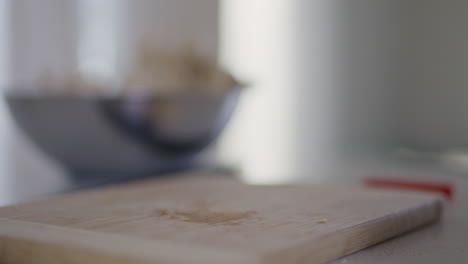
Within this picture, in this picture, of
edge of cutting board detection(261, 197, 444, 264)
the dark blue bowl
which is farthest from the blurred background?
edge of cutting board detection(261, 197, 444, 264)

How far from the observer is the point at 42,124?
1005 mm

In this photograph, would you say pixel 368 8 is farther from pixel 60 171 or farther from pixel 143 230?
pixel 143 230

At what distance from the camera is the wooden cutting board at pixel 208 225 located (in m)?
0.34

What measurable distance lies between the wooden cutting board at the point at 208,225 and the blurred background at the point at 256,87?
0.34m

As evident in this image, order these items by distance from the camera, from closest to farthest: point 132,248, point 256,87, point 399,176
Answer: point 132,248, point 399,176, point 256,87

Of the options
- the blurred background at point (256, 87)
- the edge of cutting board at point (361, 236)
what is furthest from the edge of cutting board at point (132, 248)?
the blurred background at point (256, 87)

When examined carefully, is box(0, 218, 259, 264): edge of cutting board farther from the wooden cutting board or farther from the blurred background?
the blurred background

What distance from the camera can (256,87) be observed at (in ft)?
5.48

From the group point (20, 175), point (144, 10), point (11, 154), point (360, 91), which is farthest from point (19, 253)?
point (360, 91)

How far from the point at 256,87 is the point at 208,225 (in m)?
1.27

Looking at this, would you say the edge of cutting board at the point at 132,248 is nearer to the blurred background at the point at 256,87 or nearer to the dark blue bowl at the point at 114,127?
the blurred background at the point at 256,87

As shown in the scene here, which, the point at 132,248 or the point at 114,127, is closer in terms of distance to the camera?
the point at 132,248

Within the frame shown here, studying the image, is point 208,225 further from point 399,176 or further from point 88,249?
point 399,176

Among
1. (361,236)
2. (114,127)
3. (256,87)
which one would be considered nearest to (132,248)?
(361,236)
